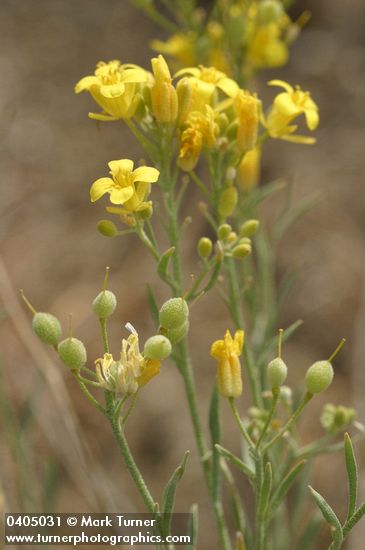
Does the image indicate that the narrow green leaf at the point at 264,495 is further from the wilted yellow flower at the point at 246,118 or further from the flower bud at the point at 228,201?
the wilted yellow flower at the point at 246,118

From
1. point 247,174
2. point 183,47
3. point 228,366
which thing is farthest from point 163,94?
point 183,47

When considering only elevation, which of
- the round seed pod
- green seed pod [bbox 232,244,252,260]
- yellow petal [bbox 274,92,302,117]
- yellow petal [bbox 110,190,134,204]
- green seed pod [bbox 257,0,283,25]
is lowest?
the round seed pod

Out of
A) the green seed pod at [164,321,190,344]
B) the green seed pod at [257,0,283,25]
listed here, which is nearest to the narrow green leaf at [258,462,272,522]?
the green seed pod at [164,321,190,344]

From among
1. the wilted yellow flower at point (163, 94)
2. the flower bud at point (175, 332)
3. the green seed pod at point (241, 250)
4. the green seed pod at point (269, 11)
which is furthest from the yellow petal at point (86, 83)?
the green seed pod at point (269, 11)

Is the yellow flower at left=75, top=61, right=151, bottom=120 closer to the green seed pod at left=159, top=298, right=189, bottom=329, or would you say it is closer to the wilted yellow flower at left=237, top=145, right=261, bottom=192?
the green seed pod at left=159, top=298, right=189, bottom=329

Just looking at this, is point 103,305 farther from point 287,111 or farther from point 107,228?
point 287,111

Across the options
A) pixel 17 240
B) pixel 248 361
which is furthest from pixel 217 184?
pixel 17 240
